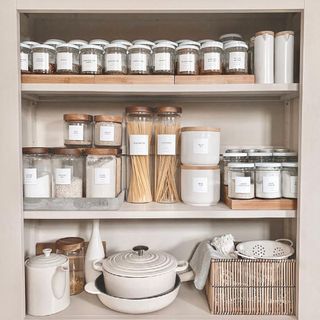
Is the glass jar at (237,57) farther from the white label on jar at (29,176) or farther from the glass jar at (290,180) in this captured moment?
the white label on jar at (29,176)

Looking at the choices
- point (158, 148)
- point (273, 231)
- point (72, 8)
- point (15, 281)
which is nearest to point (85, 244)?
point (15, 281)

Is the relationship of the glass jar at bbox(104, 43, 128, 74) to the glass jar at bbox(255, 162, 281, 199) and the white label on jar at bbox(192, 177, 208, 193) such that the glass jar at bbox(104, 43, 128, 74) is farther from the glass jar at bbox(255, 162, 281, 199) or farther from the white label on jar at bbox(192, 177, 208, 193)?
the glass jar at bbox(255, 162, 281, 199)

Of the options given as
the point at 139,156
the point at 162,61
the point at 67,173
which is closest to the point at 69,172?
the point at 67,173

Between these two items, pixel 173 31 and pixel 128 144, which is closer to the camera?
pixel 128 144

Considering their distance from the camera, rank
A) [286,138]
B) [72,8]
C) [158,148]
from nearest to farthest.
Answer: [72,8]
[158,148]
[286,138]

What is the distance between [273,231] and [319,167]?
17.2 inches

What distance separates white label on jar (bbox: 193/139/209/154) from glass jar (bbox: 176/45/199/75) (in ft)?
0.71

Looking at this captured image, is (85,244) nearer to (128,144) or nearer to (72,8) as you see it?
(128,144)

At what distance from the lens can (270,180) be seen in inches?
47.5

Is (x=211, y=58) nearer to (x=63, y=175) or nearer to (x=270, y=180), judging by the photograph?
(x=270, y=180)

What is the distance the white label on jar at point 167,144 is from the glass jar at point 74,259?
1.50 ft

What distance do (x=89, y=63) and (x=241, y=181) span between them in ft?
1.99

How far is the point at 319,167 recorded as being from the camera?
115 centimetres

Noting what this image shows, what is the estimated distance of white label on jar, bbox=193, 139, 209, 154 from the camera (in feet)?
4.09
